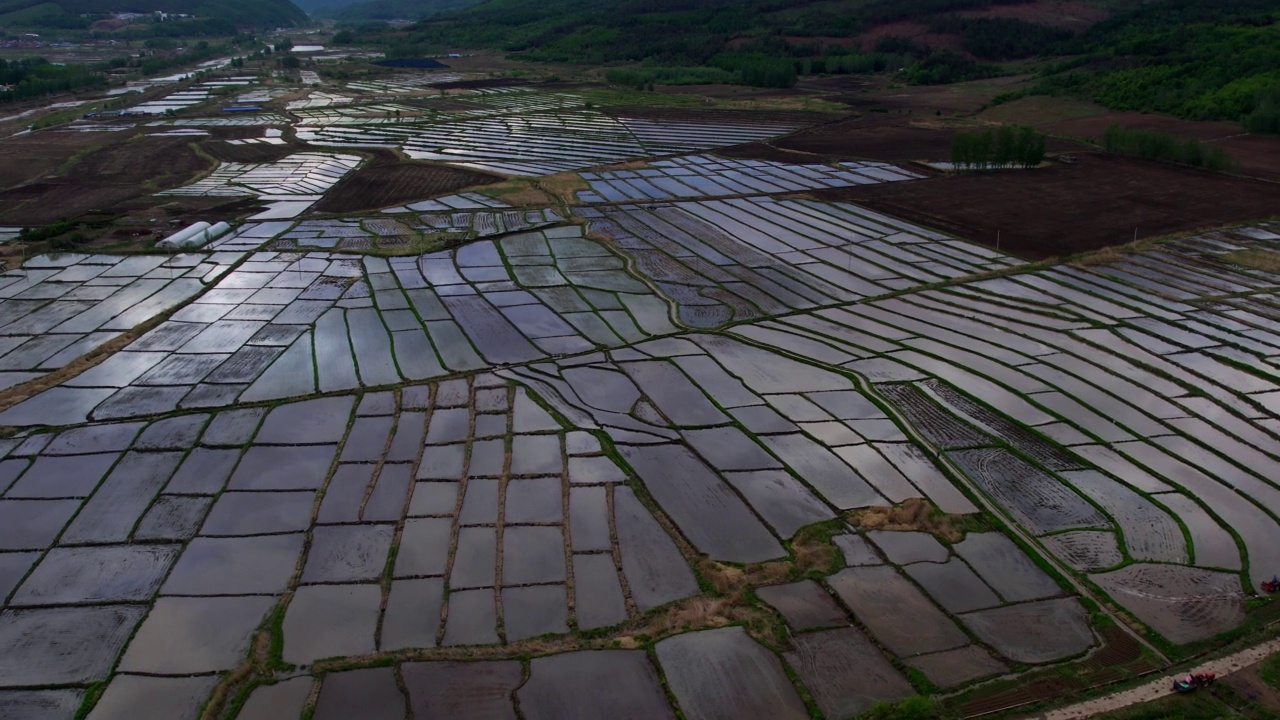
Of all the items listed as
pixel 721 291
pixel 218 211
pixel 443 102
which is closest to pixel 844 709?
pixel 721 291

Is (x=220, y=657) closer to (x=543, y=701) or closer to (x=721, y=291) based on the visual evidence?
(x=543, y=701)

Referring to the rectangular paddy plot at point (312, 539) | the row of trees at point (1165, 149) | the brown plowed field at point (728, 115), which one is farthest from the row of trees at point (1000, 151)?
the rectangular paddy plot at point (312, 539)

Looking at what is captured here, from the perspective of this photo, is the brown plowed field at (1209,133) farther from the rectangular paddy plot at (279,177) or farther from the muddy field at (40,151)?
the muddy field at (40,151)

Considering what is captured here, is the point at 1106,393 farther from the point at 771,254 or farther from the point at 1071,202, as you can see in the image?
the point at 1071,202

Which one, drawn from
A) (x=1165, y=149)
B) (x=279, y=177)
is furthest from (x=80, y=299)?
(x=1165, y=149)

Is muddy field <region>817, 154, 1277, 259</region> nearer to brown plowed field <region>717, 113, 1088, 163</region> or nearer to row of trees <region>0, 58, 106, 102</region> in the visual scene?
brown plowed field <region>717, 113, 1088, 163</region>

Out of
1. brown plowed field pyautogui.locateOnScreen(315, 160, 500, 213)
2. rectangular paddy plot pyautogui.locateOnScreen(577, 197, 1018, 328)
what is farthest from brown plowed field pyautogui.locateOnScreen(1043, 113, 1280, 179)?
brown plowed field pyautogui.locateOnScreen(315, 160, 500, 213)
